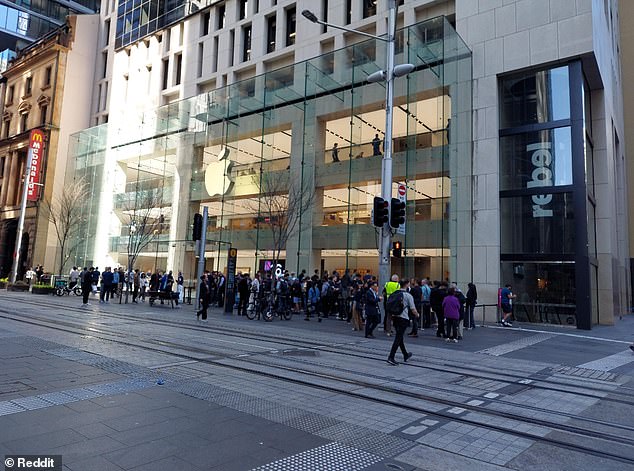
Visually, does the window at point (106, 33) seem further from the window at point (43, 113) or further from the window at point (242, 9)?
the window at point (242, 9)

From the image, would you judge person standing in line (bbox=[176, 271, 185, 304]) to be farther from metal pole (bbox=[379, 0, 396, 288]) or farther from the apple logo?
metal pole (bbox=[379, 0, 396, 288])

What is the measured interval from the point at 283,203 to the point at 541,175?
1295 cm

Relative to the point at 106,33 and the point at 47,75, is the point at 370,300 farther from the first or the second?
the point at 106,33

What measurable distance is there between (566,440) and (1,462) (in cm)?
556

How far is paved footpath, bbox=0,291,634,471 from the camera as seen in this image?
4520 millimetres

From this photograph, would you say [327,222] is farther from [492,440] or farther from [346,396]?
[492,440]

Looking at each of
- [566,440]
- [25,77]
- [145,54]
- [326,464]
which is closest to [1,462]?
[326,464]

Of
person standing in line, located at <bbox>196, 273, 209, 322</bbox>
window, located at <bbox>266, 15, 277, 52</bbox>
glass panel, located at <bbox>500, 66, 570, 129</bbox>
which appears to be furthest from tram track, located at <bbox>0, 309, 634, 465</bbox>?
window, located at <bbox>266, 15, 277, 52</bbox>

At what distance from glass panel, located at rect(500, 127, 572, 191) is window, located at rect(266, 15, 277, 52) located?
18921 millimetres

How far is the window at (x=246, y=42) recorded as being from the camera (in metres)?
36.1

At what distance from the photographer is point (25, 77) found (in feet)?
166

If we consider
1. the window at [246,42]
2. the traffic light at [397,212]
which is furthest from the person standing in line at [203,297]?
the window at [246,42]

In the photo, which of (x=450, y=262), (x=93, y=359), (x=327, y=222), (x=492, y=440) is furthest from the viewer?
(x=327, y=222)

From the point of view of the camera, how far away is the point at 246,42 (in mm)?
36312
